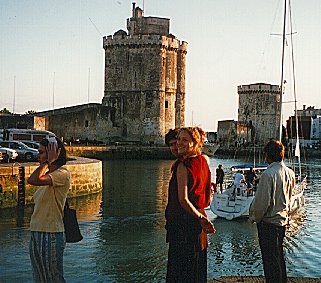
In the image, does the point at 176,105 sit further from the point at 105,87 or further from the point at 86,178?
the point at 86,178

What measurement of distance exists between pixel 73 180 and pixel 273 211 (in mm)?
15106

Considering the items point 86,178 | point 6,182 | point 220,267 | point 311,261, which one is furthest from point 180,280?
point 86,178

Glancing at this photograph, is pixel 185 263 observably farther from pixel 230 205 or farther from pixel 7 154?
pixel 7 154

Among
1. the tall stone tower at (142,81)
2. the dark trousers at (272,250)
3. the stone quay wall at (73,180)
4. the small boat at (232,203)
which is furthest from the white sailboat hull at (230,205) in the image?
the tall stone tower at (142,81)

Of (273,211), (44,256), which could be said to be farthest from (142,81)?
(44,256)

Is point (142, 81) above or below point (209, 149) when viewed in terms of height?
above

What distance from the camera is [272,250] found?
5.05 metres

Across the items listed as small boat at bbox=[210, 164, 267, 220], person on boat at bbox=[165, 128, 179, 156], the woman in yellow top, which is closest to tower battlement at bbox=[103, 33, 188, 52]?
small boat at bbox=[210, 164, 267, 220]

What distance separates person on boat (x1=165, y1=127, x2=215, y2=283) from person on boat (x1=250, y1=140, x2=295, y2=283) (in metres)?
0.78

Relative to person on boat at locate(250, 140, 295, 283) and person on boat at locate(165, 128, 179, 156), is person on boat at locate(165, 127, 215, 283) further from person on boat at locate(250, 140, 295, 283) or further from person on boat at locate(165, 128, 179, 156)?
person on boat at locate(250, 140, 295, 283)

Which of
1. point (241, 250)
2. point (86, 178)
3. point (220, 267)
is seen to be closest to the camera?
point (220, 267)

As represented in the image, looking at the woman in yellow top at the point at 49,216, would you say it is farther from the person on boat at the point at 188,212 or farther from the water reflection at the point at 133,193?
the water reflection at the point at 133,193

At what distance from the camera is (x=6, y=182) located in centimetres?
1602

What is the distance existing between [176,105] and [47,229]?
5124 centimetres
